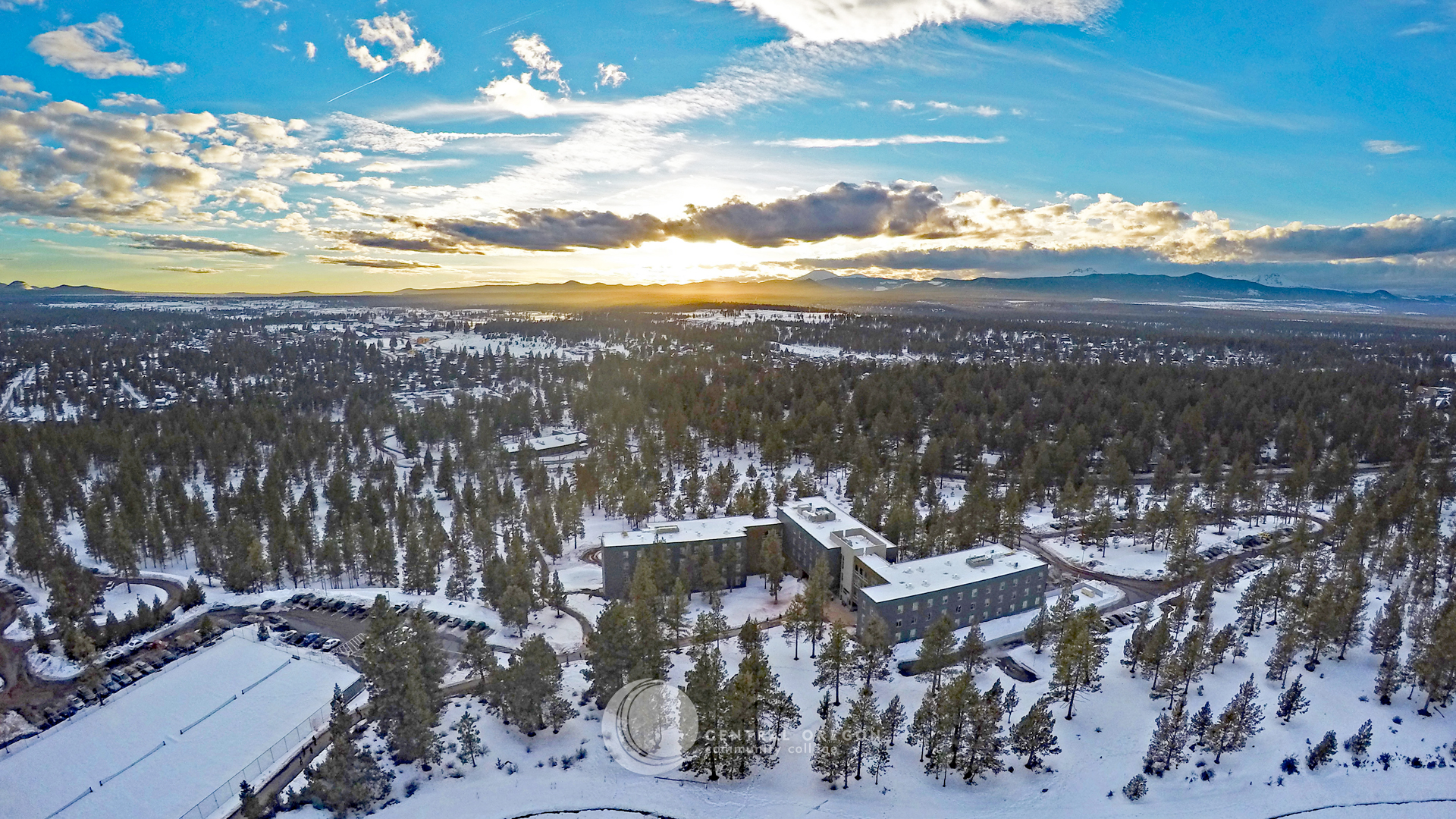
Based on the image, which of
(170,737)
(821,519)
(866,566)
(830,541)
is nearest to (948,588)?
(866,566)

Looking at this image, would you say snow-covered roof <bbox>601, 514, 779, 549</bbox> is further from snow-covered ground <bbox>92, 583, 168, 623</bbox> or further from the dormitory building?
snow-covered ground <bbox>92, 583, 168, 623</bbox>

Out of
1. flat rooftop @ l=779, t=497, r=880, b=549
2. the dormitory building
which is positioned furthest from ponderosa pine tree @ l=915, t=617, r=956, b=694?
flat rooftop @ l=779, t=497, r=880, b=549

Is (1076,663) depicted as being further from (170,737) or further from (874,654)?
(170,737)

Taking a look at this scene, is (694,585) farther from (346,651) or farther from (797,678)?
(346,651)

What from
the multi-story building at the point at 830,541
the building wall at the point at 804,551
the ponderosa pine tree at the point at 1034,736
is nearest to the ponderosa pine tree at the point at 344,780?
the building wall at the point at 804,551

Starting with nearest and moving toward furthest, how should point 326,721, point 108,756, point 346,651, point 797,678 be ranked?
point 108,756 → point 326,721 → point 797,678 → point 346,651

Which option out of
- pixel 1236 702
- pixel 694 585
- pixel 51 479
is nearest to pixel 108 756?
pixel 694 585
